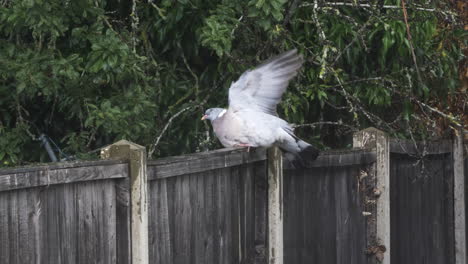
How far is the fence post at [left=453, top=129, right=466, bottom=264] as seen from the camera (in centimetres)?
772

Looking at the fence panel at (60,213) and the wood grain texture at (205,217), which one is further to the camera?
the wood grain texture at (205,217)

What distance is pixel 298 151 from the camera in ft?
18.2

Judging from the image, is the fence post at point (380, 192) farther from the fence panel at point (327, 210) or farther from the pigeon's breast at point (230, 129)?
the pigeon's breast at point (230, 129)

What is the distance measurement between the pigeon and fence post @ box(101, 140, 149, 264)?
1.45 m

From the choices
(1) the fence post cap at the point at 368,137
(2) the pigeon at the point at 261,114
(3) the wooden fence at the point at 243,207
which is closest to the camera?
(3) the wooden fence at the point at 243,207

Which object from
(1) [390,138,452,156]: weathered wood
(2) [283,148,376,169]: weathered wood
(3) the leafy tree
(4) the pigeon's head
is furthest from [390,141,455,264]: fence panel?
(4) the pigeon's head

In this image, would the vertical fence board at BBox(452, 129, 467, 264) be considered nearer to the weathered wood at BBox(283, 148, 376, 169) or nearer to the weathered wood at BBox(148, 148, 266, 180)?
the weathered wood at BBox(283, 148, 376, 169)

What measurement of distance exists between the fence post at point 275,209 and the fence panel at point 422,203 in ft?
5.17

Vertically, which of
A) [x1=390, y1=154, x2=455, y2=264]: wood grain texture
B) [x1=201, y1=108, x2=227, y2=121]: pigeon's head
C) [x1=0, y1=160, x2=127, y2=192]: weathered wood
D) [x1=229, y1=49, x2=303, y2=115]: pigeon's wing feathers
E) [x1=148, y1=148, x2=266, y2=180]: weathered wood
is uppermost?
[x1=229, y1=49, x2=303, y2=115]: pigeon's wing feathers

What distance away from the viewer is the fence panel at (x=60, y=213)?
10.6ft

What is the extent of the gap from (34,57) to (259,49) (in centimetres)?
163

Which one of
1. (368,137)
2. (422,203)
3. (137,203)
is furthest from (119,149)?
(422,203)

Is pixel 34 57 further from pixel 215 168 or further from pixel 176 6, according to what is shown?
pixel 215 168

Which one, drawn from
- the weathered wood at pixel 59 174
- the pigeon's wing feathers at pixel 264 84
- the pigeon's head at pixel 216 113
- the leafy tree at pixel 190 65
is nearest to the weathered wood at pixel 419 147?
the leafy tree at pixel 190 65
